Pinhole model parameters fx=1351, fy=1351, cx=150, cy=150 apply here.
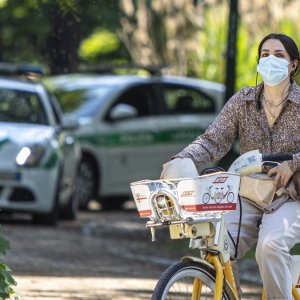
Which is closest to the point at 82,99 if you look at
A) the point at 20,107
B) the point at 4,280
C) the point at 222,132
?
the point at 20,107

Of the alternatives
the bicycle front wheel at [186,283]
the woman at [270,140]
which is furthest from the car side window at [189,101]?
the bicycle front wheel at [186,283]

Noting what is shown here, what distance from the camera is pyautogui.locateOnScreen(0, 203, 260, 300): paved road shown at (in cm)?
908

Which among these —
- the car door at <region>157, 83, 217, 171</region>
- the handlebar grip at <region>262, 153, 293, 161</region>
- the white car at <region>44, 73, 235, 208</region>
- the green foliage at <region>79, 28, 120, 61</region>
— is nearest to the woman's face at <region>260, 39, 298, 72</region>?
the handlebar grip at <region>262, 153, 293, 161</region>

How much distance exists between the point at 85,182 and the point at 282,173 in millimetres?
10741

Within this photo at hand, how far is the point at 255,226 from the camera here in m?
5.96

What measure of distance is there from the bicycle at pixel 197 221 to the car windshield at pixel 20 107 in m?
8.53

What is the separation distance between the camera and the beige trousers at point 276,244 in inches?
225

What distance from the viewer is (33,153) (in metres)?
13.8

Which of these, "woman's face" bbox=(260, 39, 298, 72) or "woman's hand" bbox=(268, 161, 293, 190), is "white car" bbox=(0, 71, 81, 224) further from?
"woman's hand" bbox=(268, 161, 293, 190)

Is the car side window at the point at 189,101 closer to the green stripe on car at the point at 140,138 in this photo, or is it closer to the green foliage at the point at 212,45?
the green stripe on car at the point at 140,138

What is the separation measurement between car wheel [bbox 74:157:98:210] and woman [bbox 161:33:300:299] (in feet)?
33.5

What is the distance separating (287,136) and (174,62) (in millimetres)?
18747

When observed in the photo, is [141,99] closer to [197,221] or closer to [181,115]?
[181,115]

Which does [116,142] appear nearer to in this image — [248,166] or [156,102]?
[156,102]
